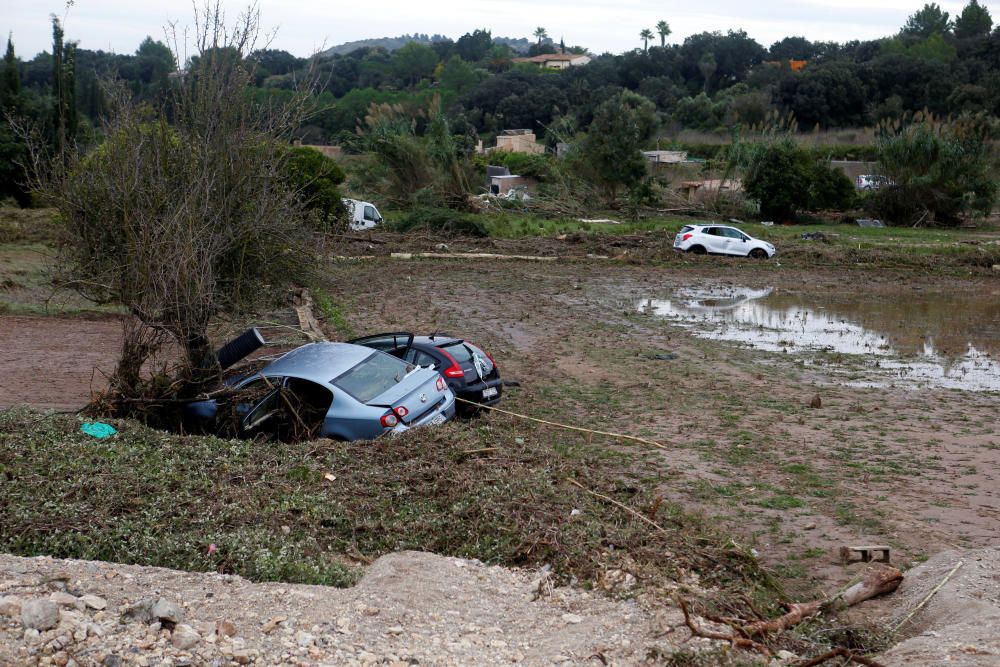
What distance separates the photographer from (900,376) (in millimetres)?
17328

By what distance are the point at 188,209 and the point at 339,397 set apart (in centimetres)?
391

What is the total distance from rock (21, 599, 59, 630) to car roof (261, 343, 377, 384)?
6007 mm

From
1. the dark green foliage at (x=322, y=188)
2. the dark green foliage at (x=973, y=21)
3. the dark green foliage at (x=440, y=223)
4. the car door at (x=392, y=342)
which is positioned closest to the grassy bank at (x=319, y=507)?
the car door at (x=392, y=342)

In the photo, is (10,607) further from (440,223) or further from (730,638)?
(440,223)

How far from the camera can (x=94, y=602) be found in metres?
6.36

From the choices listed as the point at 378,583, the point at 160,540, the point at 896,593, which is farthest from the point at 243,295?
the point at 896,593

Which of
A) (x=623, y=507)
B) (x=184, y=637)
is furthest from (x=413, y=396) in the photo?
(x=184, y=637)

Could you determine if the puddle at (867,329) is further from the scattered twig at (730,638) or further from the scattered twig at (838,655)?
the scattered twig at (730,638)

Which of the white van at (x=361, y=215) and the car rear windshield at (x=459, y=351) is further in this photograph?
the white van at (x=361, y=215)

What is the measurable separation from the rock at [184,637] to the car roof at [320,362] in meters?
5.96

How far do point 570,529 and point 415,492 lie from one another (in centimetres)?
177

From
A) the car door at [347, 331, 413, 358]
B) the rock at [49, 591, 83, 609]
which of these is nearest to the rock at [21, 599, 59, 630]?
the rock at [49, 591, 83, 609]

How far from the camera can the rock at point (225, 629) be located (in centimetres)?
616

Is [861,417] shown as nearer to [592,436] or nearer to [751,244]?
[592,436]
